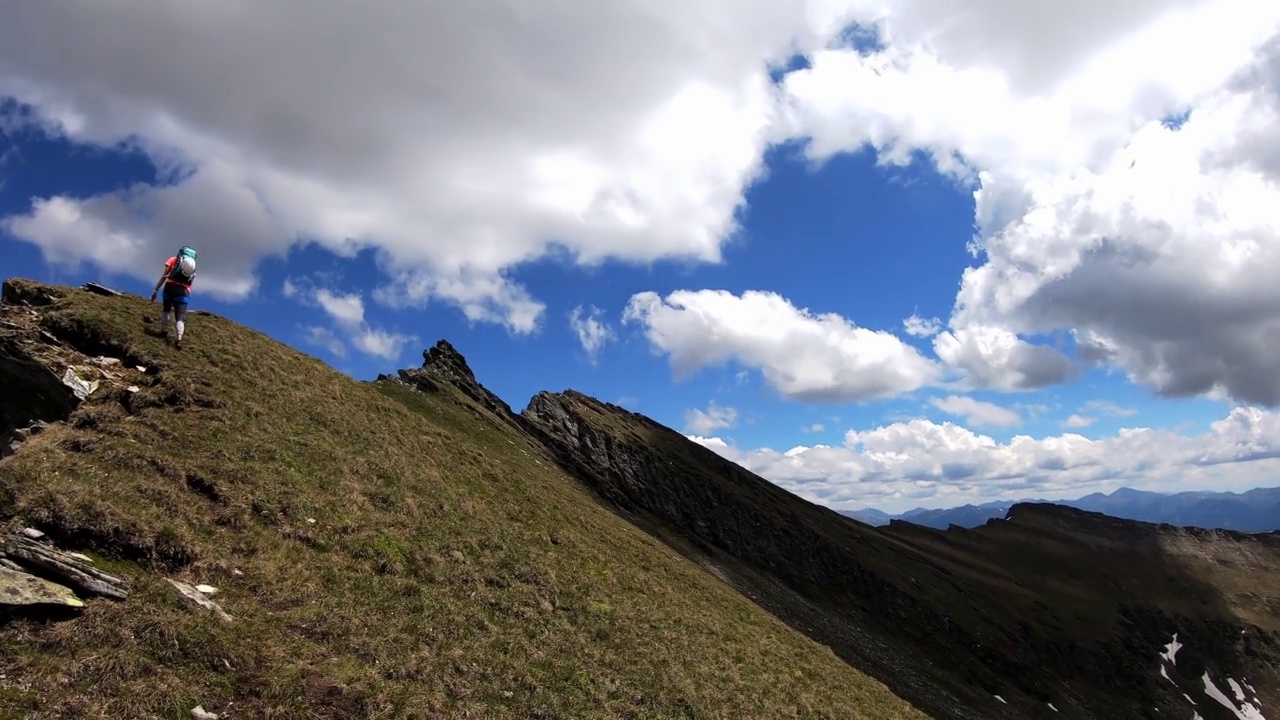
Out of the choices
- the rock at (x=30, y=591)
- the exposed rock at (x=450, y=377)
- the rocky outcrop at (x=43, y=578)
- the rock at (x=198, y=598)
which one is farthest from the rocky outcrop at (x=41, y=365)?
the exposed rock at (x=450, y=377)

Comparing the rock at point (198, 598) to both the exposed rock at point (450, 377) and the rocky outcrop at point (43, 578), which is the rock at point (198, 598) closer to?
the rocky outcrop at point (43, 578)

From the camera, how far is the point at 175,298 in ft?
86.2

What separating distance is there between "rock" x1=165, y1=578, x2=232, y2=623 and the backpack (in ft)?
54.1

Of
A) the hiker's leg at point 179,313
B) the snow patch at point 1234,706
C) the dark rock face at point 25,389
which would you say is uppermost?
the hiker's leg at point 179,313

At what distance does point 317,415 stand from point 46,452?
39.6 feet

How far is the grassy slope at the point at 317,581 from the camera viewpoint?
12.4m

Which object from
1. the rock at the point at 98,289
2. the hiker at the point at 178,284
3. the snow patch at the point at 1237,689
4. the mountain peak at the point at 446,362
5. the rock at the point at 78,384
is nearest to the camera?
the rock at the point at 78,384

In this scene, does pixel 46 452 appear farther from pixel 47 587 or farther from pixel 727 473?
pixel 727 473

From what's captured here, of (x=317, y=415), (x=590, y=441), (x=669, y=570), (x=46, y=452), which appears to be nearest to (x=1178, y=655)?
(x=590, y=441)

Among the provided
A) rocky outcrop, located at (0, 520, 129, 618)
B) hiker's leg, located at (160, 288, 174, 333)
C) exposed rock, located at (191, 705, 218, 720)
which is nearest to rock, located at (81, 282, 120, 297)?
hiker's leg, located at (160, 288, 174, 333)

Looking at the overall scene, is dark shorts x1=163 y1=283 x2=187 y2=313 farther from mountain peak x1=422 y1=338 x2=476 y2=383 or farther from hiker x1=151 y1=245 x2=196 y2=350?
mountain peak x1=422 y1=338 x2=476 y2=383

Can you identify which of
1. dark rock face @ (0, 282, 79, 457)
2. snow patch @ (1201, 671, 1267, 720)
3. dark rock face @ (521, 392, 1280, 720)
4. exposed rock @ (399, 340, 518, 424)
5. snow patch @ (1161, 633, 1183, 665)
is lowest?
snow patch @ (1201, 671, 1267, 720)

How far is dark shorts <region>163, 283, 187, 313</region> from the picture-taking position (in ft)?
85.8

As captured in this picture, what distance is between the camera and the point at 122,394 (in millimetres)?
21609
